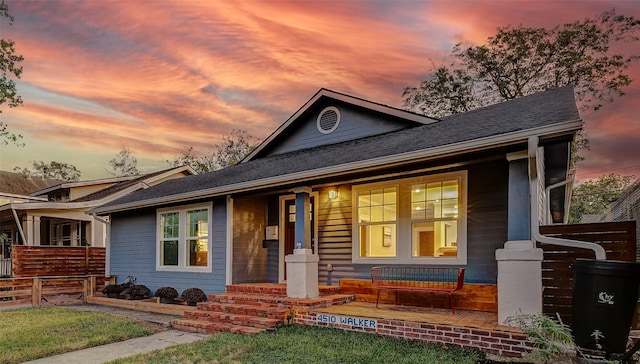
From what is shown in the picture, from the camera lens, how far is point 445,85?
22.2 meters

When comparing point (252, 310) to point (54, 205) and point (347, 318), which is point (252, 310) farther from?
point (54, 205)

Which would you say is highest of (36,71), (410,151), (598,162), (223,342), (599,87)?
(599,87)

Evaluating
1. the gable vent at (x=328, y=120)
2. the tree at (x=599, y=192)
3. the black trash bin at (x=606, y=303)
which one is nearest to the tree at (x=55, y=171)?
the gable vent at (x=328, y=120)

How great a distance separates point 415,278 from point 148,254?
7.44m

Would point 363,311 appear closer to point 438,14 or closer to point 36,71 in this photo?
point 438,14

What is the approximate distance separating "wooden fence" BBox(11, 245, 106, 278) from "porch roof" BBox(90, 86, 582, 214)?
198 inches

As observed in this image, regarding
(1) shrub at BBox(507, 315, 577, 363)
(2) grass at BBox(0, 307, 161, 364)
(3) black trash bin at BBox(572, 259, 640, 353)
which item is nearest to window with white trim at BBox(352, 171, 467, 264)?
(1) shrub at BBox(507, 315, 577, 363)

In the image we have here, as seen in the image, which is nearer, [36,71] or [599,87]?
[36,71]

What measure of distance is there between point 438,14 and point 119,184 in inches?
651

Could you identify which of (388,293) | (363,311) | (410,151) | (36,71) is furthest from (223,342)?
(36,71)

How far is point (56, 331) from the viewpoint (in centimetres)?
700

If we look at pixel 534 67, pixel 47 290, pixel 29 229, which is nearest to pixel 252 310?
pixel 47 290

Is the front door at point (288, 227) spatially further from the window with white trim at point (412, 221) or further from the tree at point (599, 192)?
the tree at point (599, 192)

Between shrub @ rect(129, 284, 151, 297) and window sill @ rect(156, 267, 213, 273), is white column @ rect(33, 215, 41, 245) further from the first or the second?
window sill @ rect(156, 267, 213, 273)
